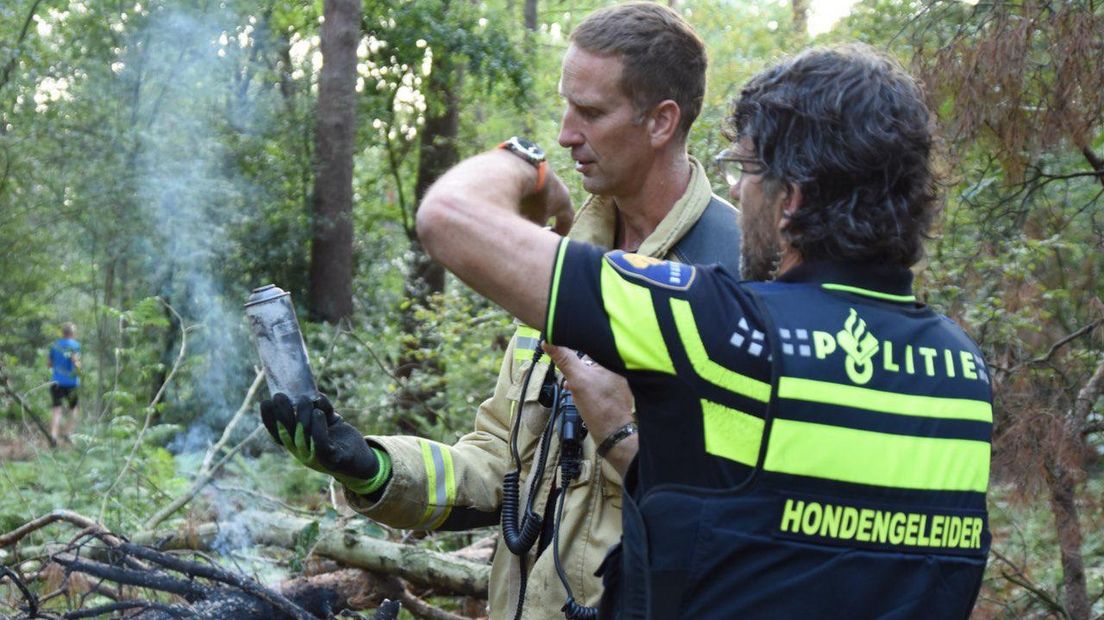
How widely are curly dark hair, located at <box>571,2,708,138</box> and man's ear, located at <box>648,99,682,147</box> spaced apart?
0.6 inches

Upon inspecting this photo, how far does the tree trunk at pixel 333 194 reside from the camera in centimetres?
1425

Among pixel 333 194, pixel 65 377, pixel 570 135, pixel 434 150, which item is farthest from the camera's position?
pixel 434 150

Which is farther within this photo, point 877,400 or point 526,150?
point 526,150

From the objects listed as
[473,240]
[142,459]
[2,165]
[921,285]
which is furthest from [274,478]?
[473,240]

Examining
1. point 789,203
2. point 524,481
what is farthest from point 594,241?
point 789,203

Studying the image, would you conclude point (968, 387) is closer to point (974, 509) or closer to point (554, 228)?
point (974, 509)

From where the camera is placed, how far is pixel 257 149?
46.8ft

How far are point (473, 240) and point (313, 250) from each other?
13.0 meters

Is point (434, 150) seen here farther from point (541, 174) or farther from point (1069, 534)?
point (541, 174)

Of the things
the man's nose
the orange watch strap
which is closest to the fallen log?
the man's nose

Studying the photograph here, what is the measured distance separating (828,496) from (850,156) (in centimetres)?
52

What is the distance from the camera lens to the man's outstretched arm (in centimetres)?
169

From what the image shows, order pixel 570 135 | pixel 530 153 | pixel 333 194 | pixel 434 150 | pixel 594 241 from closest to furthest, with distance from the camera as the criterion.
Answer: pixel 530 153
pixel 570 135
pixel 594 241
pixel 333 194
pixel 434 150

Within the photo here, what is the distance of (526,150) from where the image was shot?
214 centimetres
